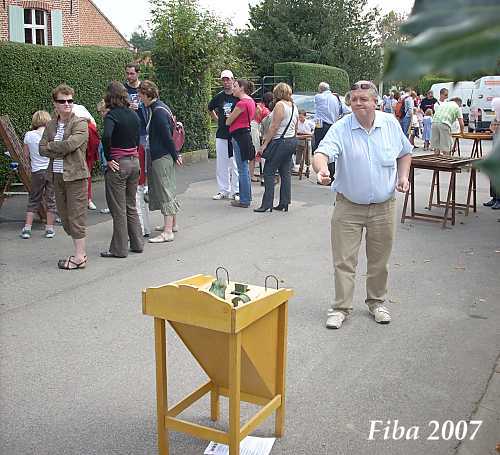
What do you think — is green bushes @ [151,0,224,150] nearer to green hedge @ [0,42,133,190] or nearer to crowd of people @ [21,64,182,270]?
green hedge @ [0,42,133,190]

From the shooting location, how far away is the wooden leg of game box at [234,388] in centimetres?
329

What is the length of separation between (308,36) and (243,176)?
92.9ft

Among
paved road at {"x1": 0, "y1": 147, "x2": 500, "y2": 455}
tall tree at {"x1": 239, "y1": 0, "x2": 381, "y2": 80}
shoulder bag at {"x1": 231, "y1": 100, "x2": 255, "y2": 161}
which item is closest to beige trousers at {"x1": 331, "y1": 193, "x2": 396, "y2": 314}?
paved road at {"x1": 0, "y1": 147, "x2": 500, "y2": 455}

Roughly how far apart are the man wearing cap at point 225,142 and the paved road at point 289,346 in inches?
86.9

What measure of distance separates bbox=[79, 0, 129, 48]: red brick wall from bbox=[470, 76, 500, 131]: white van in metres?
14.3

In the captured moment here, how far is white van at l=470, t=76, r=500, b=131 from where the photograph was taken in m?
27.8

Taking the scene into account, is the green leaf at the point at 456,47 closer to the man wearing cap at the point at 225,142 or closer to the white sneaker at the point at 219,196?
the man wearing cap at the point at 225,142

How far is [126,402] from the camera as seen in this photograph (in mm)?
4301

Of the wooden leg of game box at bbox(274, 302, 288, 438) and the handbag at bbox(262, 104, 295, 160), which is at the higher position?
the handbag at bbox(262, 104, 295, 160)

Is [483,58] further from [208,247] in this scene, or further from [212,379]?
[208,247]

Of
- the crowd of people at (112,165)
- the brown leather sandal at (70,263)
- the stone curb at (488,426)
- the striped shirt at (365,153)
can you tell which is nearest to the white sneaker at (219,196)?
the crowd of people at (112,165)

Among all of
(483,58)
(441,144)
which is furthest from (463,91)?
(483,58)

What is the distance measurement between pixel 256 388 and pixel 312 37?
117 ft

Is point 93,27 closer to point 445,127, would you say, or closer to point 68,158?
point 445,127
